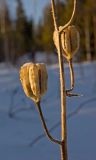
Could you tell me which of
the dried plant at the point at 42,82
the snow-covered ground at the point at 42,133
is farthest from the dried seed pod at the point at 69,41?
the snow-covered ground at the point at 42,133

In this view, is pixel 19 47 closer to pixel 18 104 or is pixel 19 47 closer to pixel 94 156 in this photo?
pixel 18 104

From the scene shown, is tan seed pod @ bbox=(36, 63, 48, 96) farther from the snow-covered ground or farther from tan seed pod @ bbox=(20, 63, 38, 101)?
the snow-covered ground

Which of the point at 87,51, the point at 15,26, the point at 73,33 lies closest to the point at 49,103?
the point at 73,33

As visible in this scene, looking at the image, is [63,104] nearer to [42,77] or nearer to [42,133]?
[42,77]

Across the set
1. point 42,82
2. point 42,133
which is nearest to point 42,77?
point 42,82

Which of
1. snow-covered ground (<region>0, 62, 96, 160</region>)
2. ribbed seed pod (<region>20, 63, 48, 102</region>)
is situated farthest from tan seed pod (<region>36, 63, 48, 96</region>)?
snow-covered ground (<region>0, 62, 96, 160</region>)

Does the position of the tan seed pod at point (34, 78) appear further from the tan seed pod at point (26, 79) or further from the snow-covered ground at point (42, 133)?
the snow-covered ground at point (42, 133)
